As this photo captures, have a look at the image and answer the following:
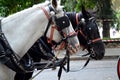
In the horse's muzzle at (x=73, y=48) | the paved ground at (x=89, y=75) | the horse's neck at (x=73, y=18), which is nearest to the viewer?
the horse's muzzle at (x=73, y=48)

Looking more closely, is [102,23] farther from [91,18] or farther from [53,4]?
[53,4]

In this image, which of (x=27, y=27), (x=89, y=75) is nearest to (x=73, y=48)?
(x=27, y=27)

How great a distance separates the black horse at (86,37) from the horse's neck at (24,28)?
3.50 feet

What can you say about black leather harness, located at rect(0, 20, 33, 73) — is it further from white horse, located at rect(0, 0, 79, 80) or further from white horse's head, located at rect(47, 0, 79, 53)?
white horse's head, located at rect(47, 0, 79, 53)

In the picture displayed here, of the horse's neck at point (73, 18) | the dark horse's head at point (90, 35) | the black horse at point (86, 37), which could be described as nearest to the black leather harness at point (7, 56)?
the black horse at point (86, 37)

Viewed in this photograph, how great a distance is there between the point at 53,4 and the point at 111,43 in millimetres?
16756

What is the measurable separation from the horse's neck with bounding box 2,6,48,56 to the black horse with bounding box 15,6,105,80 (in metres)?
1.07

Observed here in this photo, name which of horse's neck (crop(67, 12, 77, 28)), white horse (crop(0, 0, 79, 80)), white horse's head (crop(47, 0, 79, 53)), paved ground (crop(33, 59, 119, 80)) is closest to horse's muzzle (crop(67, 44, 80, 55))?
white horse's head (crop(47, 0, 79, 53))

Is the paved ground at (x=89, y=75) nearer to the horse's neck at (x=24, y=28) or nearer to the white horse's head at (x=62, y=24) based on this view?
the white horse's head at (x=62, y=24)

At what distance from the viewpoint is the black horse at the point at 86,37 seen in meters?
4.98

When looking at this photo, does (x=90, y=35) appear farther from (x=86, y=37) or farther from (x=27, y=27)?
(x=27, y=27)

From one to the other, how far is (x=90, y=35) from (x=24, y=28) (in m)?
1.47

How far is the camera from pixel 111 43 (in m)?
20.4

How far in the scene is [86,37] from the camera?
5.29 metres
